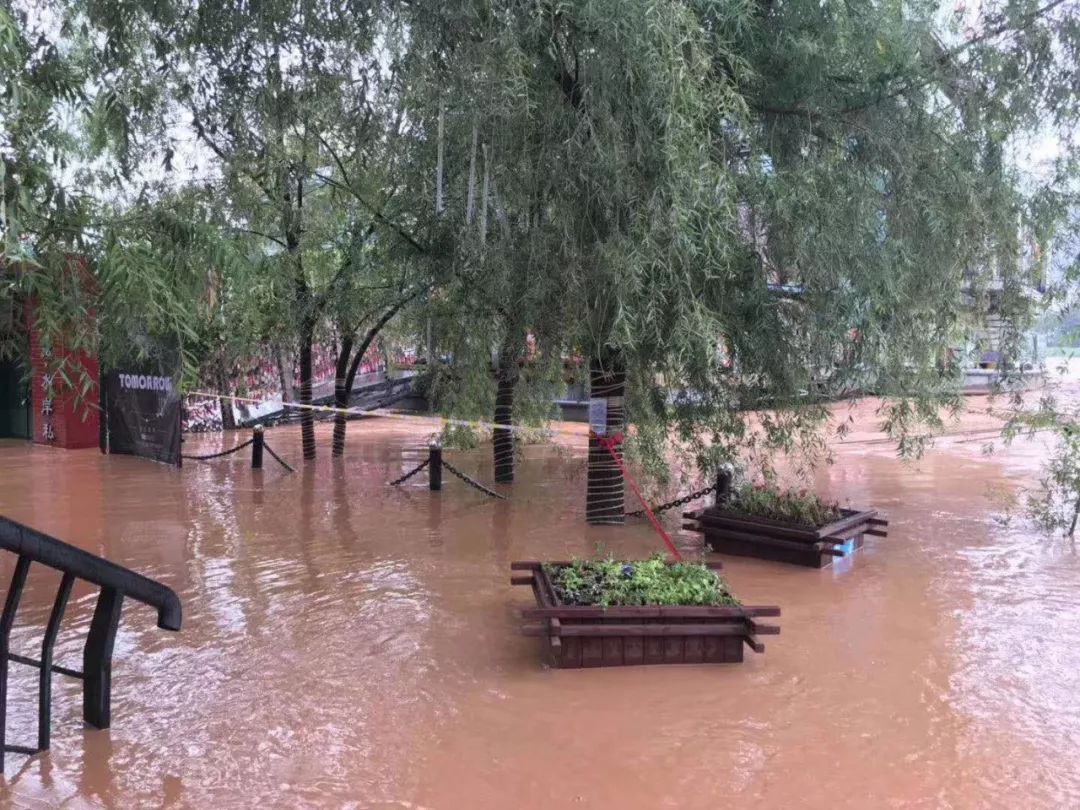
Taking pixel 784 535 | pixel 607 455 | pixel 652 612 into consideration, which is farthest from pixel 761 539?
pixel 652 612

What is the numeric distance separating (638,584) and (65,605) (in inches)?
136

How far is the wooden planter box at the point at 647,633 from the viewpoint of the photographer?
223 inches

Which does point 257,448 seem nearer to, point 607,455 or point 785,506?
point 607,455

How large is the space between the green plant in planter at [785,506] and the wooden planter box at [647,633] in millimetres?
3101

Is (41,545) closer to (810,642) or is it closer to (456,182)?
(810,642)

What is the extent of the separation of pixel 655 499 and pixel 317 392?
52.3 ft

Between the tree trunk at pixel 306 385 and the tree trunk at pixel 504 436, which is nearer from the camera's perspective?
the tree trunk at pixel 504 436

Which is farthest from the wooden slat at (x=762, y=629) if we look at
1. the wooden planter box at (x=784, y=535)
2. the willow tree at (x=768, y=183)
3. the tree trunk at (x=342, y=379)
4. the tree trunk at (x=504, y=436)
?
the tree trunk at (x=342, y=379)

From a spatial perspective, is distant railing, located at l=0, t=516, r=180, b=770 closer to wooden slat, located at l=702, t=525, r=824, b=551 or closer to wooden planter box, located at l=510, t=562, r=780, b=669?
wooden planter box, located at l=510, t=562, r=780, b=669

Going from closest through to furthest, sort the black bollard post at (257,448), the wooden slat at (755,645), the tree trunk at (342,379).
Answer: the wooden slat at (755,645) < the black bollard post at (257,448) < the tree trunk at (342,379)

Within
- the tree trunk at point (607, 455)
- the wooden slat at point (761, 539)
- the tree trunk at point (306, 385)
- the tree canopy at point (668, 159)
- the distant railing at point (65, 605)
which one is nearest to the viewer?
the distant railing at point (65, 605)

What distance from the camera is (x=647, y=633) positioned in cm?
570

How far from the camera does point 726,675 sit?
18.5ft

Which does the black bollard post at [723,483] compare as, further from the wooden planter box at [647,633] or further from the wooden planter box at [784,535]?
the wooden planter box at [647,633]
